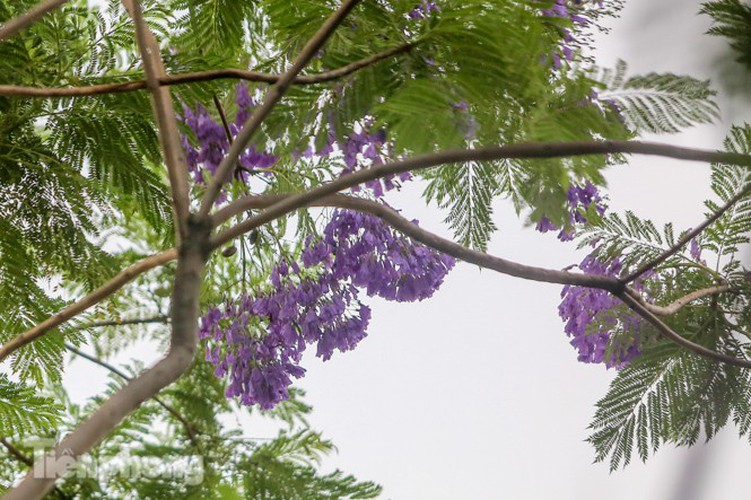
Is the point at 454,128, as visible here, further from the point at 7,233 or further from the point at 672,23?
the point at 7,233

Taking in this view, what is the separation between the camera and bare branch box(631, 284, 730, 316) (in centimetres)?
51

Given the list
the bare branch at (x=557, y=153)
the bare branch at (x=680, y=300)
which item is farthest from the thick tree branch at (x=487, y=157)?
the bare branch at (x=680, y=300)

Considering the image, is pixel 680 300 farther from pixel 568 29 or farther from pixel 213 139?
pixel 213 139

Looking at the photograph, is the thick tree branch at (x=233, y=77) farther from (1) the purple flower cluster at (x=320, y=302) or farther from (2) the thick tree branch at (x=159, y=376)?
(1) the purple flower cluster at (x=320, y=302)

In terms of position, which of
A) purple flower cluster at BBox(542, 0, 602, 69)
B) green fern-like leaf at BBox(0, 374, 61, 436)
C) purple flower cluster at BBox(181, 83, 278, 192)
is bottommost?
green fern-like leaf at BBox(0, 374, 61, 436)

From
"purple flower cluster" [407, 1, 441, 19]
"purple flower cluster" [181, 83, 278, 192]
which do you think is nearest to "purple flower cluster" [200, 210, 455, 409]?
"purple flower cluster" [181, 83, 278, 192]

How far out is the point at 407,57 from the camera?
449mm

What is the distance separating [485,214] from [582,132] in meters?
0.28

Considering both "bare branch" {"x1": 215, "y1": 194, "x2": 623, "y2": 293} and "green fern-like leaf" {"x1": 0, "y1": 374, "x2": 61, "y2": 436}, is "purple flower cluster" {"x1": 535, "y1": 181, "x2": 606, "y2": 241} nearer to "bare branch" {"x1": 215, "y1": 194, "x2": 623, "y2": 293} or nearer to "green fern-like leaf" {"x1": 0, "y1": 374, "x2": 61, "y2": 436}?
"bare branch" {"x1": 215, "y1": 194, "x2": 623, "y2": 293}

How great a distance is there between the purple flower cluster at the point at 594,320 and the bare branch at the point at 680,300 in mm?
62

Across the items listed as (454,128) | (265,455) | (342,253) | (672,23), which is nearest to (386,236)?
(342,253)

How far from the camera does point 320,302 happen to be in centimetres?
80

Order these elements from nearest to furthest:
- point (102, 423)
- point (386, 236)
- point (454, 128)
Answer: point (102, 423)
point (454, 128)
point (386, 236)

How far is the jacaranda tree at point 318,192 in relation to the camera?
1.11 feet
